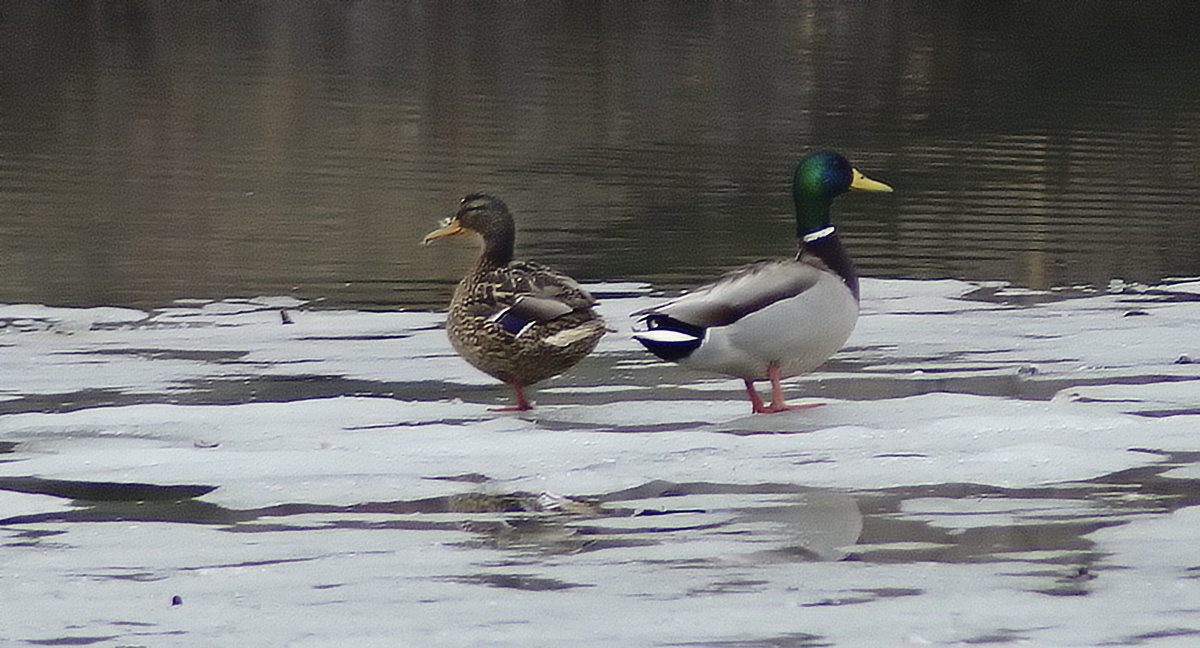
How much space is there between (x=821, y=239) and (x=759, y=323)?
79cm

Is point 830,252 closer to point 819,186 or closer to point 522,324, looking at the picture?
point 819,186

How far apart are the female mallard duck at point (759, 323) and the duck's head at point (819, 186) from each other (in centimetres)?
38

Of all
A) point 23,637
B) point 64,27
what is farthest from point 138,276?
point 64,27

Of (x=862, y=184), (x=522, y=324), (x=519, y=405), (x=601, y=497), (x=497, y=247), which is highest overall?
A: (x=862, y=184)

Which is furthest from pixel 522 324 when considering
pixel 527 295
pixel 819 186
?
pixel 819 186

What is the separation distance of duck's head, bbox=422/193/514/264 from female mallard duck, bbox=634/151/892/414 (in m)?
1.00

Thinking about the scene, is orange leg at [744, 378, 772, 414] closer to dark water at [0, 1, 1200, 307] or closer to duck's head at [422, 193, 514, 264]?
duck's head at [422, 193, 514, 264]

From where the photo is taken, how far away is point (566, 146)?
24031mm

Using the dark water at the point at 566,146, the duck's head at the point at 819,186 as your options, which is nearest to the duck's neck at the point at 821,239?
the duck's head at the point at 819,186

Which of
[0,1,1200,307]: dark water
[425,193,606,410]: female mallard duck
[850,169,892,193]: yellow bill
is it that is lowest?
[0,1,1200,307]: dark water

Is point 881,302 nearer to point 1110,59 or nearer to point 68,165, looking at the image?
point 68,165

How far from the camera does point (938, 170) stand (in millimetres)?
21078

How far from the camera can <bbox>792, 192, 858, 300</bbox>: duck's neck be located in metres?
7.91

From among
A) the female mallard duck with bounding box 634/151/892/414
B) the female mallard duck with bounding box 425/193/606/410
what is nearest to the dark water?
the female mallard duck with bounding box 425/193/606/410
